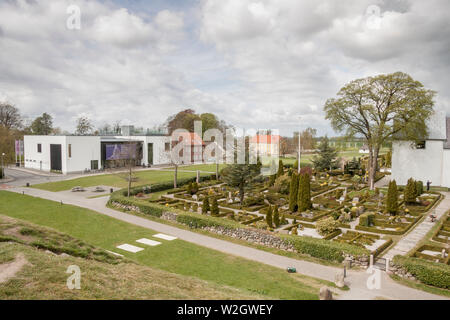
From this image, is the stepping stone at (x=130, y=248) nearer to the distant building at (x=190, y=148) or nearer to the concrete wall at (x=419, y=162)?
the concrete wall at (x=419, y=162)

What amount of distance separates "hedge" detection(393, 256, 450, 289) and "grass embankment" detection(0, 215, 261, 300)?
814 cm

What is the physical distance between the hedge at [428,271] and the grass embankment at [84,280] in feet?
26.7

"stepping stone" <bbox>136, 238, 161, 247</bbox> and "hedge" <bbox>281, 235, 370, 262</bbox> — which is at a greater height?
"hedge" <bbox>281, 235, 370, 262</bbox>

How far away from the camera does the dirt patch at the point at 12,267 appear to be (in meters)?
7.63

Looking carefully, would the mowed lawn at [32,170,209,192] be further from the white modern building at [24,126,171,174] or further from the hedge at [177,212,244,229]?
the hedge at [177,212,244,229]

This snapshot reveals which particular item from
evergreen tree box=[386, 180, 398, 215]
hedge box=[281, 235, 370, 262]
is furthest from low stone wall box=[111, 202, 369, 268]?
evergreen tree box=[386, 180, 398, 215]

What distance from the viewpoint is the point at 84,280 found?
7891 millimetres

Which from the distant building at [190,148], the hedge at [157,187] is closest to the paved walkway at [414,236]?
the hedge at [157,187]

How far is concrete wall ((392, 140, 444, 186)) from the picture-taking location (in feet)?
111

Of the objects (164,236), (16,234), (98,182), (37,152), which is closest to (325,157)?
(164,236)

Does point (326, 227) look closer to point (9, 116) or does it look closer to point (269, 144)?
point (269, 144)

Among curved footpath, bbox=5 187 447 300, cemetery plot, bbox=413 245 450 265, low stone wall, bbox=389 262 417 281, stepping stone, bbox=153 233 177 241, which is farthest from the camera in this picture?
stepping stone, bbox=153 233 177 241

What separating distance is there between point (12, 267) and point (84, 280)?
85.6 inches

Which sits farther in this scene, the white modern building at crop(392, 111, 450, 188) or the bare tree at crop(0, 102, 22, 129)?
the bare tree at crop(0, 102, 22, 129)
